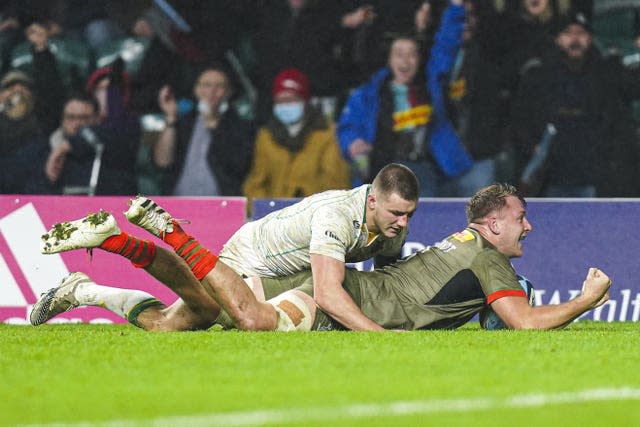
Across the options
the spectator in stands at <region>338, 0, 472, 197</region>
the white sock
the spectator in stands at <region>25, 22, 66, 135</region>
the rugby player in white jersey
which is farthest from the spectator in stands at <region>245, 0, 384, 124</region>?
the white sock

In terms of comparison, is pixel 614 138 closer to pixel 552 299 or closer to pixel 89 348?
pixel 552 299

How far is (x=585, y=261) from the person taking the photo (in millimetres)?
10438

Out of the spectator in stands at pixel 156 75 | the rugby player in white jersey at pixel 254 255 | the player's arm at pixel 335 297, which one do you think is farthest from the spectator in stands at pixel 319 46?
the player's arm at pixel 335 297

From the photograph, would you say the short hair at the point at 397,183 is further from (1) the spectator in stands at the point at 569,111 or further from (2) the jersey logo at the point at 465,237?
(1) the spectator in stands at the point at 569,111

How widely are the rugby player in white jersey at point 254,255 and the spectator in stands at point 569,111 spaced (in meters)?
4.70

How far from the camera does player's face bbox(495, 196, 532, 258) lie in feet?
27.6

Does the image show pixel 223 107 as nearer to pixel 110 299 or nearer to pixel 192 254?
pixel 110 299

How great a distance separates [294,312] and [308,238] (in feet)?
1.74

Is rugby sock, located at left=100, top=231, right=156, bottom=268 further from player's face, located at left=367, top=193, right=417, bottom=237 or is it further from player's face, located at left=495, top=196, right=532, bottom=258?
player's face, located at left=495, top=196, right=532, bottom=258

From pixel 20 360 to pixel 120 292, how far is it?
7.71ft

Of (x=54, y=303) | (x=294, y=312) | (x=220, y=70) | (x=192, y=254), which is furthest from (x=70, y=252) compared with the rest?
(x=220, y=70)

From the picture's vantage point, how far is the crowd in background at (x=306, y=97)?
13.2m

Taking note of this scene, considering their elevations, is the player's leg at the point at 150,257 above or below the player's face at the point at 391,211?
below

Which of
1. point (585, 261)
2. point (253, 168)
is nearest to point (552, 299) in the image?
point (585, 261)
